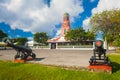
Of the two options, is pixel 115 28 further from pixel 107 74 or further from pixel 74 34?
pixel 107 74

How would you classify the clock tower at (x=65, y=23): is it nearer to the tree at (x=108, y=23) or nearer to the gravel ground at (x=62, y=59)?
the tree at (x=108, y=23)

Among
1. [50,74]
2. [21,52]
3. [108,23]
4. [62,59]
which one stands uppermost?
[108,23]

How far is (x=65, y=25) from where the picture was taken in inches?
3066

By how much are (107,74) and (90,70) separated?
1.04 metres

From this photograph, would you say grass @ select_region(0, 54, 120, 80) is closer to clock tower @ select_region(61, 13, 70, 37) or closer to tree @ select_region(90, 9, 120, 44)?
tree @ select_region(90, 9, 120, 44)

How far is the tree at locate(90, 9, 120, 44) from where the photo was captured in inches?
1503

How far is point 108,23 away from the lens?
132 feet

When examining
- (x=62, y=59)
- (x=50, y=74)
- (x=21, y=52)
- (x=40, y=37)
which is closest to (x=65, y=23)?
(x=40, y=37)

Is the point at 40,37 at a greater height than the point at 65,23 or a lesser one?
lesser

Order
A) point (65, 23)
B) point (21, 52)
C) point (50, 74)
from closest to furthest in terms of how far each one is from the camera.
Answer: point (50, 74) < point (21, 52) < point (65, 23)

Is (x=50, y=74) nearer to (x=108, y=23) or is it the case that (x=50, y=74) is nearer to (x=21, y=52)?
(x=21, y=52)

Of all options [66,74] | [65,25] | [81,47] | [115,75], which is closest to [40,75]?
[66,74]

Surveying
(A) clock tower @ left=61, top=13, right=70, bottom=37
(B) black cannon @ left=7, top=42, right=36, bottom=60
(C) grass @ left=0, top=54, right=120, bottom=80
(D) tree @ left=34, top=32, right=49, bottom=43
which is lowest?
(C) grass @ left=0, top=54, right=120, bottom=80

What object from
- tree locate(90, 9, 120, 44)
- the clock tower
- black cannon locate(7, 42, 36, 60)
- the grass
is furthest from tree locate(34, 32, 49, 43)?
the grass
